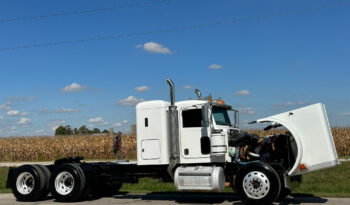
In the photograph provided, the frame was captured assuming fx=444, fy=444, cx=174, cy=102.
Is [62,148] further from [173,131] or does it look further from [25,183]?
[173,131]

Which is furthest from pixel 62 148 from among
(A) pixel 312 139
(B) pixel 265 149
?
(A) pixel 312 139

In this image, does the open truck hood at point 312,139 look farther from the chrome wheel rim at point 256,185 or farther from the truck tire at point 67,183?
the truck tire at point 67,183

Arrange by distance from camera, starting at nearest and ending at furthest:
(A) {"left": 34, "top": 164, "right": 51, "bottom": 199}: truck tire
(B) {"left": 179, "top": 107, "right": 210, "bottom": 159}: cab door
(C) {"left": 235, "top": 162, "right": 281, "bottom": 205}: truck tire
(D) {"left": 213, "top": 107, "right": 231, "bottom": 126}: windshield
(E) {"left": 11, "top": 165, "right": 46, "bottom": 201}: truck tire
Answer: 1. (C) {"left": 235, "top": 162, "right": 281, "bottom": 205}: truck tire
2. (B) {"left": 179, "top": 107, "right": 210, "bottom": 159}: cab door
3. (D) {"left": 213, "top": 107, "right": 231, "bottom": 126}: windshield
4. (E) {"left": 11, "top": 165, "right": 46, "bottom": 201}: truck tire
5. (A) {"left": 34, "top": 164, "right": 51, "bottom": 199}: truck tire

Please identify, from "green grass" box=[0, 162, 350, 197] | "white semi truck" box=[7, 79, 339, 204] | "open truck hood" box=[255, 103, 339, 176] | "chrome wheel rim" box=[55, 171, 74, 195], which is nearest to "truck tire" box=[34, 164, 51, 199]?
"white semi truck" box=[7, 79, 339, 204]

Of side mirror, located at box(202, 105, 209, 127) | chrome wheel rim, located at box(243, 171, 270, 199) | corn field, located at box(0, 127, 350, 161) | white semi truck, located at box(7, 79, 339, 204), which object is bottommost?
chrome wheel rim, located at box(243, 171, 270, 199)

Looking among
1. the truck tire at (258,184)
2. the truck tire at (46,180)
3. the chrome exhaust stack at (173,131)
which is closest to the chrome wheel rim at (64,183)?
the truck tire at (46,180)

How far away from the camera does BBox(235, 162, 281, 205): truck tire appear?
1062 cm

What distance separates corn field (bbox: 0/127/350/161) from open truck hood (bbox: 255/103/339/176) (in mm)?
25895

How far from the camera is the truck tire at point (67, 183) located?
12699mm

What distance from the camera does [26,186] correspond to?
13.5 meters

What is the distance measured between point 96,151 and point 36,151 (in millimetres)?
6025

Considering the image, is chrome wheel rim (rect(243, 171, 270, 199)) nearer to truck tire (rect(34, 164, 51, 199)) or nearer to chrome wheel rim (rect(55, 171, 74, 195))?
chrome wheel rim (rect(55, 171, 74, 195))

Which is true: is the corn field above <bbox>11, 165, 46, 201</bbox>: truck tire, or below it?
above

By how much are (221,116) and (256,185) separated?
2580mm
